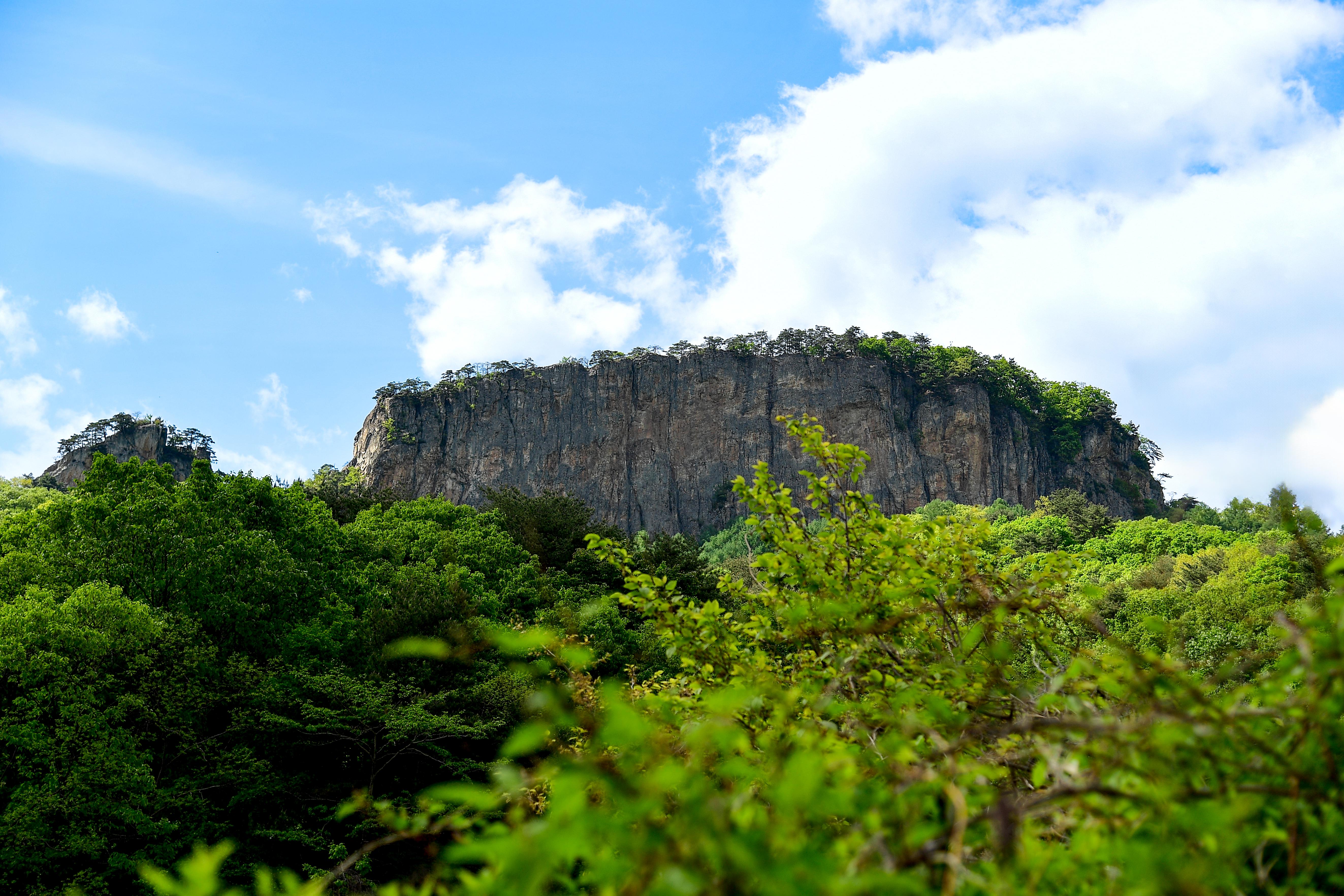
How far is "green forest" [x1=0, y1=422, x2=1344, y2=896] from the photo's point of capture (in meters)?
1.66

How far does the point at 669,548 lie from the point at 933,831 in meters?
25.2

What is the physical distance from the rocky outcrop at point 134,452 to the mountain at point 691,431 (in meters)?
12.5

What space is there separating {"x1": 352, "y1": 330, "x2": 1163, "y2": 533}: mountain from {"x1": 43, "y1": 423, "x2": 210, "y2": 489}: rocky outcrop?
12.5m

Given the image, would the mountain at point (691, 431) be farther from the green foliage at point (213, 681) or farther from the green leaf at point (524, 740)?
the green leaf at point (524, 740)

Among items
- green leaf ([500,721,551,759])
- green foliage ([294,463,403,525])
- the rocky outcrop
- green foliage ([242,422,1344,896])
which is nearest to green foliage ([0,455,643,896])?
green foliage ([294,463,403,525])

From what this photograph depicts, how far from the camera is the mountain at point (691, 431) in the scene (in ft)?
225

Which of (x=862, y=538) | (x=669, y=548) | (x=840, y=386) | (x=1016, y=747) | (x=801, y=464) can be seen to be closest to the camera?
(x=1016, y=747)

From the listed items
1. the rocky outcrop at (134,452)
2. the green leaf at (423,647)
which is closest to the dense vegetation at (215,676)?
the green leaf at (423,647)

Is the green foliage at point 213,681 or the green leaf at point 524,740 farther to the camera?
the green foliage at point 213,681

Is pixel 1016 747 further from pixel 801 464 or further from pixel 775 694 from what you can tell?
pixel 801 464

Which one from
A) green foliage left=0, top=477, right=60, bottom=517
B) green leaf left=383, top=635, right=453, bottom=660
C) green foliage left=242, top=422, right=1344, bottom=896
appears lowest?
green foliage left=242, top=422, right=1344, bottom=896

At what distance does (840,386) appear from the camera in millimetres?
70812

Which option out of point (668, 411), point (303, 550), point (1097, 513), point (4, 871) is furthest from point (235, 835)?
point (668, 411)

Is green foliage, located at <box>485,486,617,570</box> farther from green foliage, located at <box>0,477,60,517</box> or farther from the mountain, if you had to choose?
the mountain
